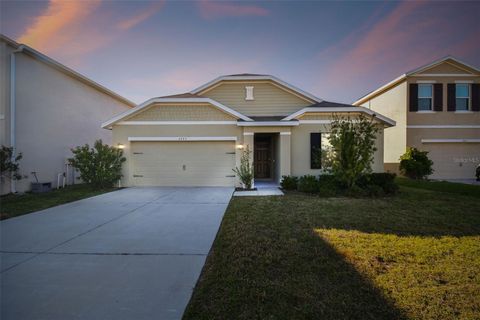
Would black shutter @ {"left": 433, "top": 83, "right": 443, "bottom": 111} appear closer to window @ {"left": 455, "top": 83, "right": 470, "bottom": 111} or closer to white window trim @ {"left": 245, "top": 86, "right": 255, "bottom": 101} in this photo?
window @ {"left": 455, "top": 83, "right": 470, "bottom": 111}

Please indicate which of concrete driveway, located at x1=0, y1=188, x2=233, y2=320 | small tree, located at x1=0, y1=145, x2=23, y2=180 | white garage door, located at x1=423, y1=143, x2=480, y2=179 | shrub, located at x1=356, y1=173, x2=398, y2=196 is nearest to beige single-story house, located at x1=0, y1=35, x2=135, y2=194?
small tree, located at x1=0, y1=145, x2=23, y2=180

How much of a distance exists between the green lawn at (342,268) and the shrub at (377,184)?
244 cm

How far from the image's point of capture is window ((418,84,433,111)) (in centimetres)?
1362

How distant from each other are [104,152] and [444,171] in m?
19.1

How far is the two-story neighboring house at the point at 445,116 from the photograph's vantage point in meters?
13.4

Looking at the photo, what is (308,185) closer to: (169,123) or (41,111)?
(169,123)

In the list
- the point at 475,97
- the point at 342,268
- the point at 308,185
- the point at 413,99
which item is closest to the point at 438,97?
the point at 413,99

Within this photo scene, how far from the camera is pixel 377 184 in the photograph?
8.76 metres

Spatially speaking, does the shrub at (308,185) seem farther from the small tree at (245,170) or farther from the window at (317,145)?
the small tree at (245,170)

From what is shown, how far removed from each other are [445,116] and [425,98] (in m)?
1.59

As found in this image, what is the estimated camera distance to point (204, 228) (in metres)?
4.81

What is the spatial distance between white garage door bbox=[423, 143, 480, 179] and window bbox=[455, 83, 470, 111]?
231 cm

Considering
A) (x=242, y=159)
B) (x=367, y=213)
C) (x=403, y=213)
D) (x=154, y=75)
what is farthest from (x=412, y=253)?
(x=154, y=75)

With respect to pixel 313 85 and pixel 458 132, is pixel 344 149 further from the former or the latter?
pixel 313 85
